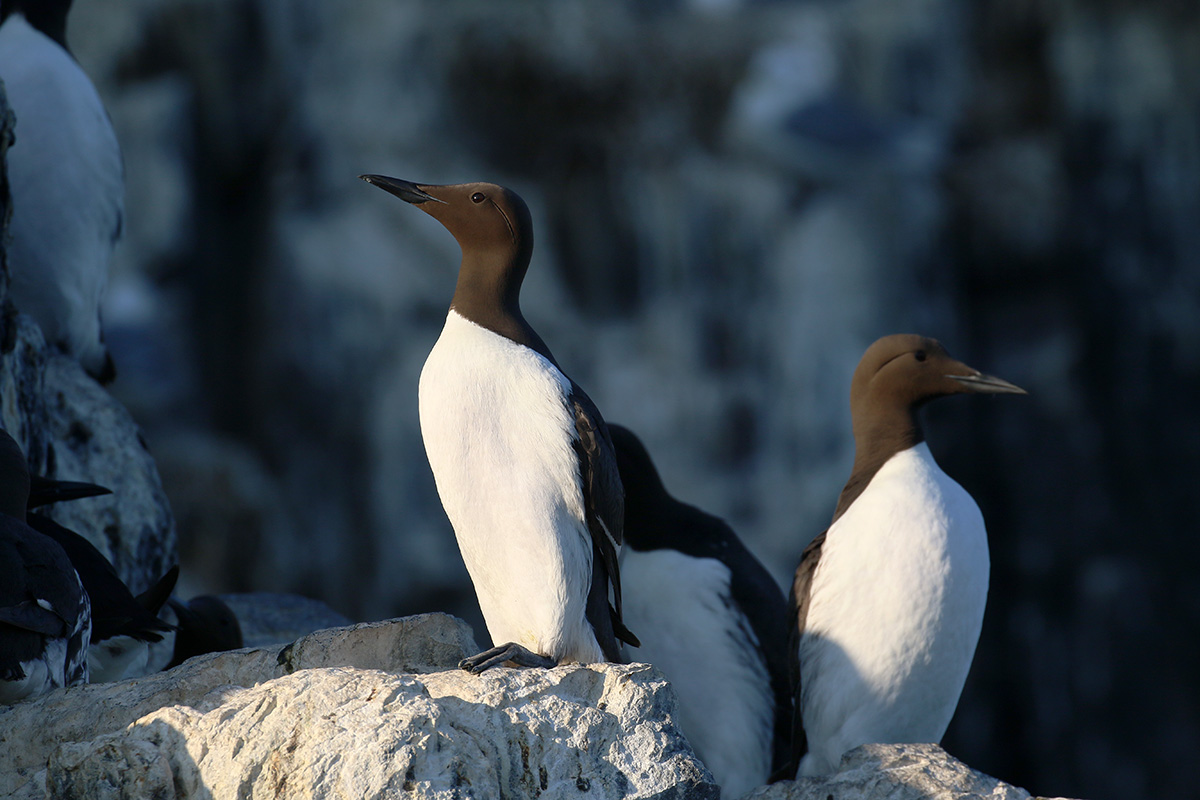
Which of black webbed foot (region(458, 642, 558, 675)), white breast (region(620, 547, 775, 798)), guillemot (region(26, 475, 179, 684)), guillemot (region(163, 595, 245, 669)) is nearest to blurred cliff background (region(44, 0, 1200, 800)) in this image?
guillemot (region(163, 595, 245, 669))

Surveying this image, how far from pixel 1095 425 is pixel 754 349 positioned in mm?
2831

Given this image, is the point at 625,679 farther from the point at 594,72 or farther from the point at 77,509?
the point at 594,72

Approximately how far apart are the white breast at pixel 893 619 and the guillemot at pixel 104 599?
5.62 ft

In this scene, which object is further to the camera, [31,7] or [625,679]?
[31,7]

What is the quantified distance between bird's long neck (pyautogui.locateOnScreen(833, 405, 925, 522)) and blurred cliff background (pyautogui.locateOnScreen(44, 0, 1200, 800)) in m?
5.95

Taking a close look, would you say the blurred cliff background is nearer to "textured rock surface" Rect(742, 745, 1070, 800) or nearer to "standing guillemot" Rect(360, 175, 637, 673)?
"standing guillemot" Rect(360, 175, 637, 673)

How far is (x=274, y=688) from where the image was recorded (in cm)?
218

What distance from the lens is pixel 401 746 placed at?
1.99 m

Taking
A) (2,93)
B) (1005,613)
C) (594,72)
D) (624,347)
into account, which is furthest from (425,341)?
(2,93)

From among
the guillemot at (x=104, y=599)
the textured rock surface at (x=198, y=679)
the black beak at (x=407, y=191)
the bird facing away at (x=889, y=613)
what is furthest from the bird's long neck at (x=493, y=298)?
the guillemot at (x=104, y=599)

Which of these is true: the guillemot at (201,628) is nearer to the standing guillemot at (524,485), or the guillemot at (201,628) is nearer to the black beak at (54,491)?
the black beak at (54,491)

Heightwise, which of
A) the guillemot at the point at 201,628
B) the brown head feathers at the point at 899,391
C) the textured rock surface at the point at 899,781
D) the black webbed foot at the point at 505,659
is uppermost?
the brown head feathers at the point at 899,391

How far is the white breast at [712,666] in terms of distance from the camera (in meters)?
3.69

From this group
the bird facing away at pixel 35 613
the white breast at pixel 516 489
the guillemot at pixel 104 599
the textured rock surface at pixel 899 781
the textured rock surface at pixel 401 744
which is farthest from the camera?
the guillemot at pixel 104 599
